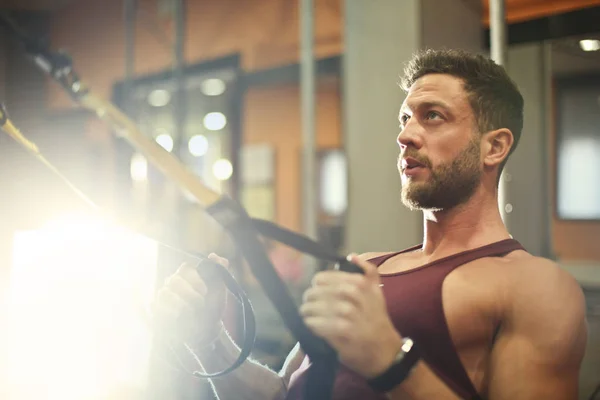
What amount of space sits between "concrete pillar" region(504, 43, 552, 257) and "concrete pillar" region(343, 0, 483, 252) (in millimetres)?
205

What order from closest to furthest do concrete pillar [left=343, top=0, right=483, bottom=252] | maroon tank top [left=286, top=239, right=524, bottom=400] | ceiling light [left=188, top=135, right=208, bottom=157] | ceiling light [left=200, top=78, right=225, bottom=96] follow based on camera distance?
maroon tank top [left=286, top=239, right=524, bottom=400] → concrete pillar [left=343, top=0, right=483, bottom=252] → ceiling light [left=200, top=78, right=225, bottom=96] → ceiling light [left=188, top=135, right=208, bottom=157]

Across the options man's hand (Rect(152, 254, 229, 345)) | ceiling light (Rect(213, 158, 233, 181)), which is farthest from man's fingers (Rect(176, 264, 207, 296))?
ceiling light (Rect(213, 158, 233, 181))

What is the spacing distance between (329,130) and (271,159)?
37 cm

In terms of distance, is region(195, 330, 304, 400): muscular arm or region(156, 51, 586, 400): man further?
region(195, 330, 304, 400): muscular arm

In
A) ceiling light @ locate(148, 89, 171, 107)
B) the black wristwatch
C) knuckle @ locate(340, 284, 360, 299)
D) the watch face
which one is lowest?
the black wristwatch

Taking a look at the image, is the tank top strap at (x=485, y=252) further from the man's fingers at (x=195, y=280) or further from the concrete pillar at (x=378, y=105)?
the concrete pillar at (x=378, y=105)

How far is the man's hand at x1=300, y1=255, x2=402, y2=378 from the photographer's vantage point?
53cm

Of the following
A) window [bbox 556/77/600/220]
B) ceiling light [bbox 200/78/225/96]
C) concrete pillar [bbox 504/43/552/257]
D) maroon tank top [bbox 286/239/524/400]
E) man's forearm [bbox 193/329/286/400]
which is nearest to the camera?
maroon tank top [bbox 286/239/524/400]

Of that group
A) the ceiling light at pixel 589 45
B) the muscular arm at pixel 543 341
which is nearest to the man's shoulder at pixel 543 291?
the muscular arm at pixel 543 341

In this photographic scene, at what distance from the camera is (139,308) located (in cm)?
88

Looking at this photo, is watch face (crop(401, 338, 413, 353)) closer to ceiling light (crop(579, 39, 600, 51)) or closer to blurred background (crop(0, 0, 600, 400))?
blurred background (crop(0, 0, 600, 400))

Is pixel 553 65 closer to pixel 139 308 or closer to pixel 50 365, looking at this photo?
pixel 139 308

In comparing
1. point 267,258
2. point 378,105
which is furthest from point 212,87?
point 267,258

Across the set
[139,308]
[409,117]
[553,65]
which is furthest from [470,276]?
[553,65]
